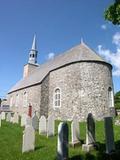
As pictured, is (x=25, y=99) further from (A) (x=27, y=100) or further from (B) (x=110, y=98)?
(B) (x=110, y=98)

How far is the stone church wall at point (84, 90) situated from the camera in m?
19.4

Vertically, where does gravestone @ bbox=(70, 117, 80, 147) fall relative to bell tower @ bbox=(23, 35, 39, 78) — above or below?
below

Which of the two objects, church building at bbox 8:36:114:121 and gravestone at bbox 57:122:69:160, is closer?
gravestone at bbox 57:122:69:160

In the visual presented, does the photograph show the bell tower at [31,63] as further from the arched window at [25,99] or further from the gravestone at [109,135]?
the gravestone at [109,135]

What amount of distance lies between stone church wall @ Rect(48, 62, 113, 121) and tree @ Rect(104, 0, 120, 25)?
13.0m


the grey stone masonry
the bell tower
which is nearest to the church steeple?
the bell tower

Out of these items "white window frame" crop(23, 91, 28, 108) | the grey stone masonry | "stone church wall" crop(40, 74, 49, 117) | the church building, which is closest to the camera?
the grey stone masonry

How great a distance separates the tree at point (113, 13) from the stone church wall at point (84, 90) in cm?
1301

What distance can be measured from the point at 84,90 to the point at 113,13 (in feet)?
43.2

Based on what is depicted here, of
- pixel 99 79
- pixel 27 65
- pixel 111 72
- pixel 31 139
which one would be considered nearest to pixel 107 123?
pixel 31 139

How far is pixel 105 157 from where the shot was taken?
20.1 feet

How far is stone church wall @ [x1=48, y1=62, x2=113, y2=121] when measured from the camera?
19.4m

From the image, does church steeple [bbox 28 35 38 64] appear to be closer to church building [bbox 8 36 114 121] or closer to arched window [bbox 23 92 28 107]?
arched window [bbox 23 92 28 107]

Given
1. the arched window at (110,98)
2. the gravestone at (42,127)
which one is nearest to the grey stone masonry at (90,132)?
the gravestone at (42,127)
